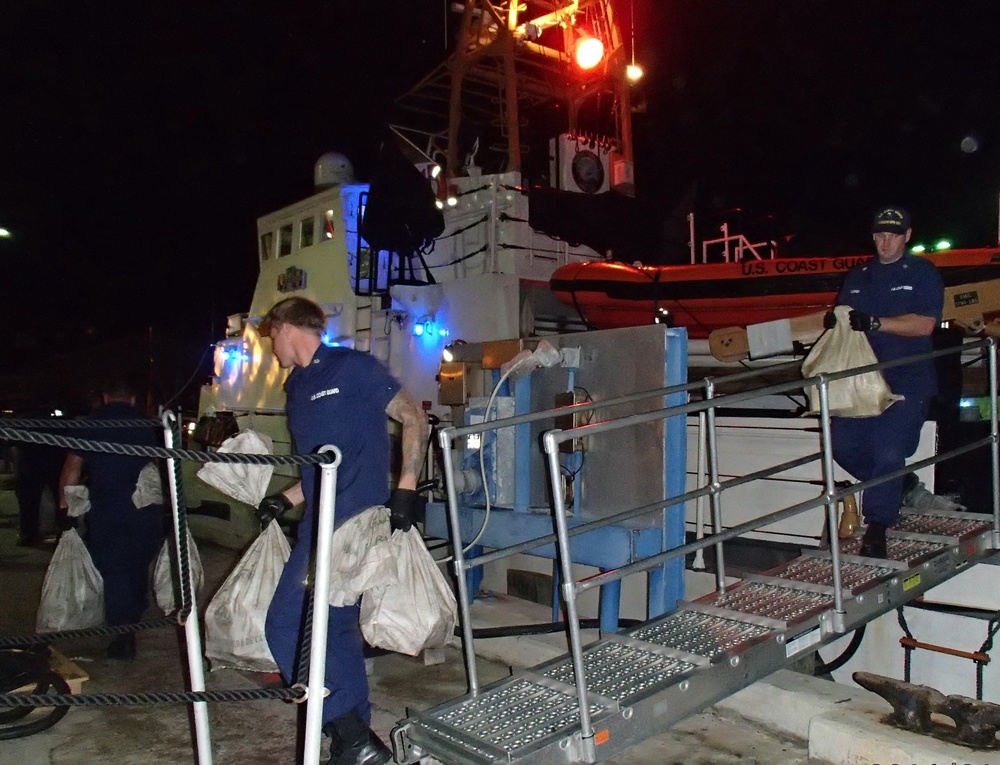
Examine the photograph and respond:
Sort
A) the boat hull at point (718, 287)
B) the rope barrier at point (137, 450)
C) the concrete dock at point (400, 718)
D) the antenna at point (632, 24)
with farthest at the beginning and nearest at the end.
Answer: the antenna at point (632, 24) → the boat hull at point (718, 287) → the concrete dock at point (400, 718) → the rope barrier at point (137, 450)

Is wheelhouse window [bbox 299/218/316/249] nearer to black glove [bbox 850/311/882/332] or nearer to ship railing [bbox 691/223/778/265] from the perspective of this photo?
ship railing [bbox 691/223/778/265]

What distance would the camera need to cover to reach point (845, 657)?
15.4 feet

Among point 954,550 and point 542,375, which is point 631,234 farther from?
point 954,550

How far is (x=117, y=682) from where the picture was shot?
4.77 m

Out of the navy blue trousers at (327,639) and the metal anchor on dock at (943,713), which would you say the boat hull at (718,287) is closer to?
the metal anchor on dock at (943,713)

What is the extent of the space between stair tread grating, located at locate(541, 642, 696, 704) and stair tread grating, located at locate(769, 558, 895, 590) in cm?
103

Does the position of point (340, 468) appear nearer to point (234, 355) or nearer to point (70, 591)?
point (70, 591)

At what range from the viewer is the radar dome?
11.7 m

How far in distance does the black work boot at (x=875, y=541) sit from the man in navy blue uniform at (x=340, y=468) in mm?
2266

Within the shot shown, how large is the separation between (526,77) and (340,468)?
9.07m

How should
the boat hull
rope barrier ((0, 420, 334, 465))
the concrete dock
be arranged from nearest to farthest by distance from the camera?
rope barrier ((0, 420, 334, 465))
the concrete dock
the boat hull

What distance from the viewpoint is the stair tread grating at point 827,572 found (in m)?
3.66

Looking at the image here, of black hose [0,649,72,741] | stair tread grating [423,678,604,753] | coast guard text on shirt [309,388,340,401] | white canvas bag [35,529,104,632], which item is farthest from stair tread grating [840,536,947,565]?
white canvas bag [35,529,104,632]

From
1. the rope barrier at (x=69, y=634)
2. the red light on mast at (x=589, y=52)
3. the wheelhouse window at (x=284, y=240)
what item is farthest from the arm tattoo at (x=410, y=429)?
the wheelhouse window at (x=284, y=240)
